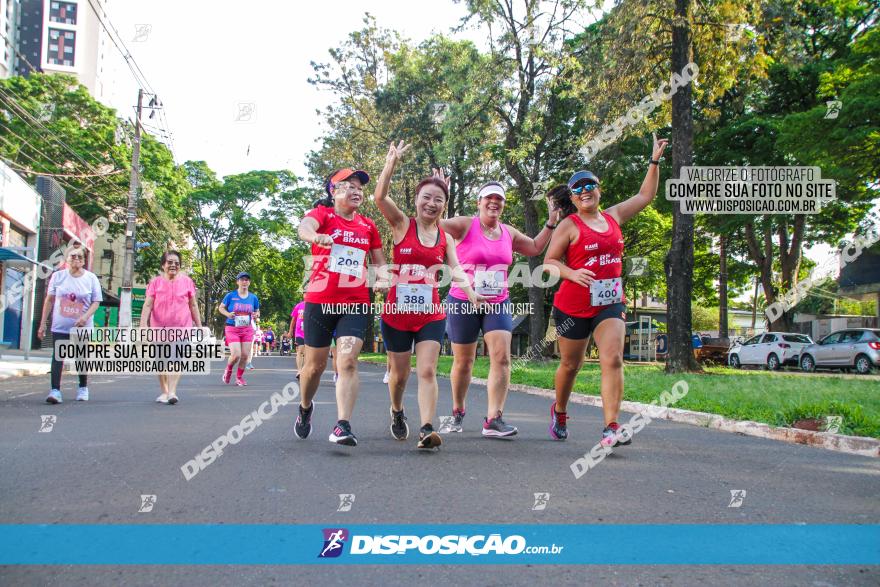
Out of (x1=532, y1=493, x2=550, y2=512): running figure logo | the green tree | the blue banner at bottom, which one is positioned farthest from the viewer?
the green tree

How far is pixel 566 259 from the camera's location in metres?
5.95

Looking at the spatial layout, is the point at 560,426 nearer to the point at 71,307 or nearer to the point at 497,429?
the point at 497,429

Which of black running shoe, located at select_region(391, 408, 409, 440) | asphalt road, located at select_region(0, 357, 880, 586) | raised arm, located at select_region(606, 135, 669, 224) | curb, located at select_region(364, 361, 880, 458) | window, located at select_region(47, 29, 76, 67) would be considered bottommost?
curb, located at select_region(364, 361, 880, 458)

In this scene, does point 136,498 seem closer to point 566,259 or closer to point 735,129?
point 566,259

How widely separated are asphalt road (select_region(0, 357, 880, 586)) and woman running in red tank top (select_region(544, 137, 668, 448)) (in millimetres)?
550

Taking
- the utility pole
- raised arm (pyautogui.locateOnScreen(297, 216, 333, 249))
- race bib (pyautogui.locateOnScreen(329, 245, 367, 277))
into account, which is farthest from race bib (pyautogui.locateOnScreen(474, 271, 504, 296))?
the utility pole

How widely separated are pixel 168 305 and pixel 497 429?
17.8 feet

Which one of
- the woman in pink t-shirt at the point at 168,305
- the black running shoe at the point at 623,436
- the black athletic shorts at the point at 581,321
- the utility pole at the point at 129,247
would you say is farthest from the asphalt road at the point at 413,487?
the utility pole at the point at 129,247

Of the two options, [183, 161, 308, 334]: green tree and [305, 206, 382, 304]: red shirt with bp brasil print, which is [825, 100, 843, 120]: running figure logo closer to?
[305, 206, 382, 304]: red shirt with bp brasil print

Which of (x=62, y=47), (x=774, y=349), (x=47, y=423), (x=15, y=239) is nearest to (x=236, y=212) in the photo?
(x=15, y=239)

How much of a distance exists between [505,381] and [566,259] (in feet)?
3.93

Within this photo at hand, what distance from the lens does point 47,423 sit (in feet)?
22.2

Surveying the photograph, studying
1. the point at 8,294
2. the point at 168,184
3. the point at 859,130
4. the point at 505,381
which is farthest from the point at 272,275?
the point at 505,381

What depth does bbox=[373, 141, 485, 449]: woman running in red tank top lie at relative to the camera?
550 centimetres
